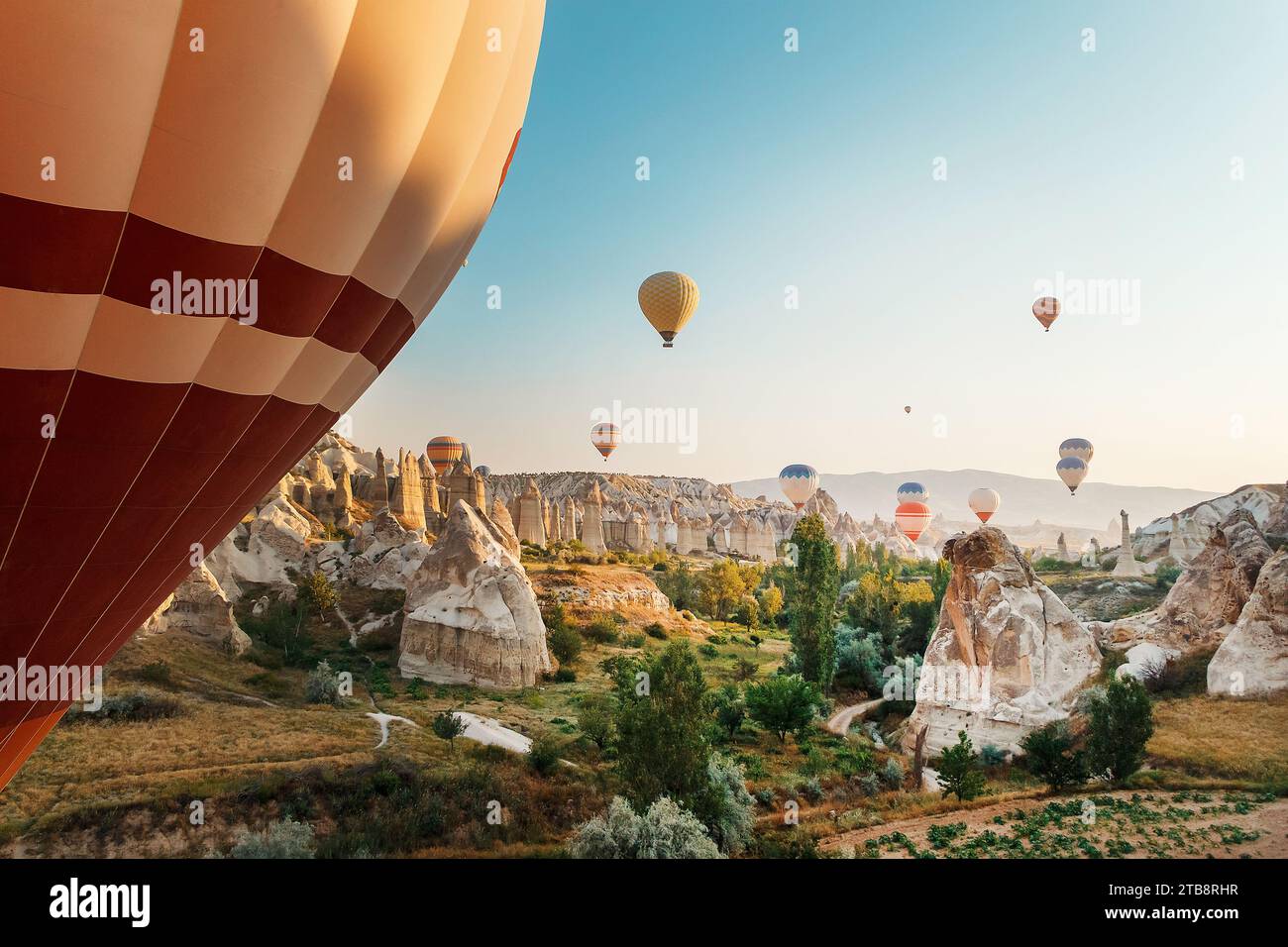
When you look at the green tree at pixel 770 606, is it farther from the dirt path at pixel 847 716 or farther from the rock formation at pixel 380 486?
the rock formation at pixel 380 486

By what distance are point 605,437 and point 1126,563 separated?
3133 centimetres

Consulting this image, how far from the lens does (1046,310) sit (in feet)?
95.2

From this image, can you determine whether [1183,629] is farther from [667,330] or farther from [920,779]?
[667,330]

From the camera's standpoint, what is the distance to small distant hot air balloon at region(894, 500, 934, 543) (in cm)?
4753

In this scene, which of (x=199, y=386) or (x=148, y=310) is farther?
(x=199, y=386)

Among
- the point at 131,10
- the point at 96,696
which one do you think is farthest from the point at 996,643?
the point at 96,696

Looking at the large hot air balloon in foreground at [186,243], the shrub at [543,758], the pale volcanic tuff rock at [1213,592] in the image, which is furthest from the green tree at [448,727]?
the pale volcanic tuff rock at [1213,592]

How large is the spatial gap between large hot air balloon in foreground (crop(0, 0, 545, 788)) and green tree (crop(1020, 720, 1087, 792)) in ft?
50.8

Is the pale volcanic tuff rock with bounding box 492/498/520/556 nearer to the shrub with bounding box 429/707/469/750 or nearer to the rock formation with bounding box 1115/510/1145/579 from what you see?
the shrub with bounding box 429/707/469/750

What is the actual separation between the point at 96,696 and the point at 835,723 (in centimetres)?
1821

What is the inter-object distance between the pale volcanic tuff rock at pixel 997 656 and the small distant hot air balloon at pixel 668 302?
1044cm

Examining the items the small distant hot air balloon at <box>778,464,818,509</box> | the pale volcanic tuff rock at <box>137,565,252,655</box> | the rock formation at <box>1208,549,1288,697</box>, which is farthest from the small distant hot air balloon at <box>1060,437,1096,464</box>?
the pale volcanic tuff rock at <box>137,565,252,655</box>

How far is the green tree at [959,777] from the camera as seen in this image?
47.1 feet

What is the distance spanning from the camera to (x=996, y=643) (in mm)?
17859
